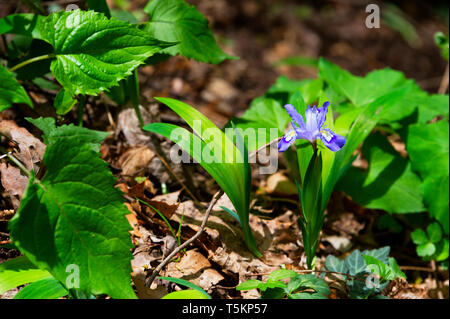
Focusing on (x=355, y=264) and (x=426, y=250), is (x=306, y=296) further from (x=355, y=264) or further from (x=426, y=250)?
(x=426, y=250)

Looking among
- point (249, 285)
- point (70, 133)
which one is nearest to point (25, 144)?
point (70, 133)

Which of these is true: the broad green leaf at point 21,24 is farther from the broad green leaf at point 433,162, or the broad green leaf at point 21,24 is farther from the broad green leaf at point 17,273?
the broad green leaf at point 433,162

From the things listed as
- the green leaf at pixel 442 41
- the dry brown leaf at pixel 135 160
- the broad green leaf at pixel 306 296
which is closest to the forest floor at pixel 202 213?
the dry brown leaf at pixel 135 160

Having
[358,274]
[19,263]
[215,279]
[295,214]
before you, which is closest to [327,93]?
[295,214]

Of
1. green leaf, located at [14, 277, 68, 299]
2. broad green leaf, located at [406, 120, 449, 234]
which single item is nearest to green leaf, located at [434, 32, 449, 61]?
broad green leaf, located at [406, 120, 449, 234]
